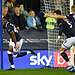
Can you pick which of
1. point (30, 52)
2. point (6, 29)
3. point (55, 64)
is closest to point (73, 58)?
point (55, 64)

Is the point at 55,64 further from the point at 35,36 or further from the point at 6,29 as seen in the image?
the point at 6,29

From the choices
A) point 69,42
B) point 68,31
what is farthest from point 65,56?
point 68,31

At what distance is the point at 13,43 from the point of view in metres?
10.4

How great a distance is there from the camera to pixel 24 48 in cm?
1055

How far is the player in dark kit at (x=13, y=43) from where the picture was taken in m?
10.3

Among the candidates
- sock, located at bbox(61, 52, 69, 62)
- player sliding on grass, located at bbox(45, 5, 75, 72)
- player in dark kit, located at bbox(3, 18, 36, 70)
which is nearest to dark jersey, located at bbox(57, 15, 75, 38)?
player sliding on grass, located at bbox(45, 5, 75, 72)

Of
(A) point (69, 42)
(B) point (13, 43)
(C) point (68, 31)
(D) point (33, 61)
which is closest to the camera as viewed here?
(A) point (69, 42)

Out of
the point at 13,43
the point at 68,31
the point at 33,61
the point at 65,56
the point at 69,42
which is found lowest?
the point at 33,61

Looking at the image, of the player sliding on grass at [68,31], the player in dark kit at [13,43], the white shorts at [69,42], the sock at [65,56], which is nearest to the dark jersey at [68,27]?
the player sliding on grass at [68,31]

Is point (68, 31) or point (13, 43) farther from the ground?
point (68, 31)

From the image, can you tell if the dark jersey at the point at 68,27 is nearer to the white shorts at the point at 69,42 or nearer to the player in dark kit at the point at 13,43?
the white shorts at the point at 69,42

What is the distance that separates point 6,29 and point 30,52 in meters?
0.94

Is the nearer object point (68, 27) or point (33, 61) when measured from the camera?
point (68, 27)

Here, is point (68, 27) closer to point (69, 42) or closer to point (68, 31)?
point (68, 31)
